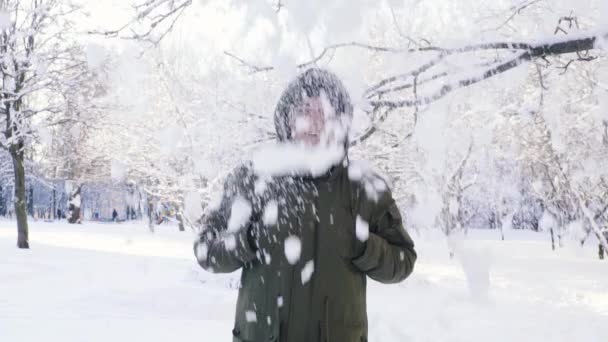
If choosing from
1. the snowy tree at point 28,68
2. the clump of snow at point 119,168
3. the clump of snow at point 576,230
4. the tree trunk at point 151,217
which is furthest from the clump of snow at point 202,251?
the tree trunk at point 151,217

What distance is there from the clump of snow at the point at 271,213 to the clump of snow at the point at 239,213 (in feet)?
0.19

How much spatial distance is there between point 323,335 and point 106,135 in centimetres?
2109

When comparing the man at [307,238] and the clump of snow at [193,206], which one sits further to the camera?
the clump of snow at [193,206]

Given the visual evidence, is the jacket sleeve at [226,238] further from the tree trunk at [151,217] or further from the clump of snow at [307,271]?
the tree trunk at [151,217]

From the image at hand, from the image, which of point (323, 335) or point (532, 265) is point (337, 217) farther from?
point (532, 265)

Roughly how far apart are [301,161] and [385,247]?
0.41 metres

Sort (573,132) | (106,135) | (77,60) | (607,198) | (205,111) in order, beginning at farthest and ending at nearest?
(106,135) < (77,60) < (607,198) < (573,132) < (205,111)

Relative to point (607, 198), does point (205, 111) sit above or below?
above

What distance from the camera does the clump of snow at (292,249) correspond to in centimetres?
182

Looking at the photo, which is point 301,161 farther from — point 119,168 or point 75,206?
point 75,206

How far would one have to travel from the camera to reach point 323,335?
1.80m

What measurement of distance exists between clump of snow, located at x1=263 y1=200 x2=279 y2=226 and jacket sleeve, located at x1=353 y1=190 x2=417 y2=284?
1.01 ft

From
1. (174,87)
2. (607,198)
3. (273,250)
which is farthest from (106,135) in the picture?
(273,250)

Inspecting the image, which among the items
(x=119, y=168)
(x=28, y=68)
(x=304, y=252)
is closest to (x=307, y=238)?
(x=304, y=252)
